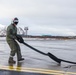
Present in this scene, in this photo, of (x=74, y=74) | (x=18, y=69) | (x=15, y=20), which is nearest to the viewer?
(x=74, y=74)

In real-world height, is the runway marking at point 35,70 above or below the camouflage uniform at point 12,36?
below

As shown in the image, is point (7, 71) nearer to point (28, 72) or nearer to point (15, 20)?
point (28, 72)

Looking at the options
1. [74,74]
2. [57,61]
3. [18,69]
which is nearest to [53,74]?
[74,74]

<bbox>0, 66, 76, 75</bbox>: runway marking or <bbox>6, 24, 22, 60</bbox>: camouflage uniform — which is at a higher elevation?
<bbox>6, 24, 22, 60</bbox>: camouflage uniform

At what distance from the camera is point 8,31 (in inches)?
559

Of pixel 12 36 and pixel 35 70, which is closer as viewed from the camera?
pixel 35 70

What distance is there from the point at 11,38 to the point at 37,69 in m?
2.37

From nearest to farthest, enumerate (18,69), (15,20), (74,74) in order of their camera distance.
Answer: (74,74)
(18,69)
(15,20)

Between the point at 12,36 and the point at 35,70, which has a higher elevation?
the point at 12,36

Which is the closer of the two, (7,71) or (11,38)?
(7,71)

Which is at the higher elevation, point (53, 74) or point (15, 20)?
point (15, 20)

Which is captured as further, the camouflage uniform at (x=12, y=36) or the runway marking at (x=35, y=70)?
the camouflage uniform at (x=12, y=36)

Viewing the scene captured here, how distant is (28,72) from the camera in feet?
38.6

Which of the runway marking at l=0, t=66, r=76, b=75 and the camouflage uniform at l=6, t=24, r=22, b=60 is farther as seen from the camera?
the camouflage uniform at l=6, t=24, r=22, b=60
